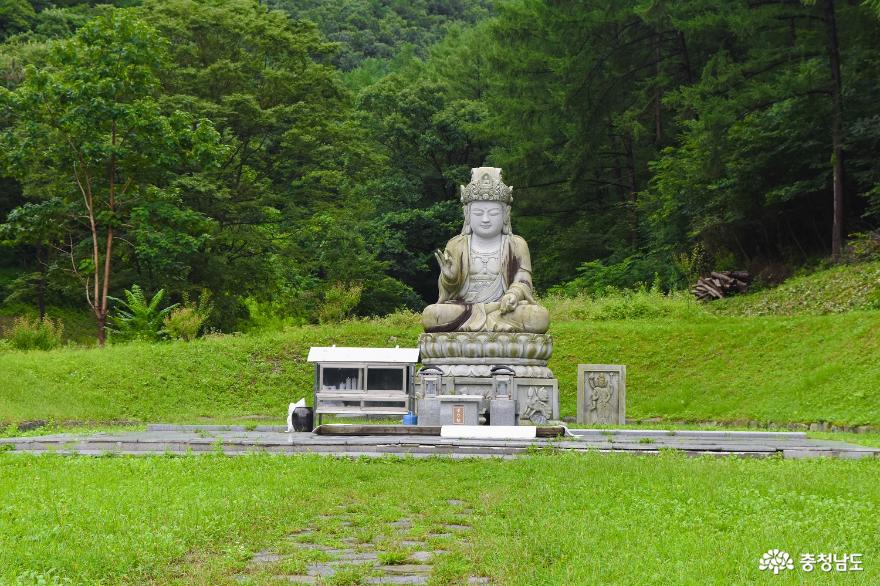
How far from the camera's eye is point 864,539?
20.4 ft

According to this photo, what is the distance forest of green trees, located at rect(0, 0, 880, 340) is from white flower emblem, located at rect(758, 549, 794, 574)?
2174cm

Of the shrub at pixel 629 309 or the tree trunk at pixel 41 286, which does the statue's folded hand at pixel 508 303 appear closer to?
the shrub at pixel 629 309

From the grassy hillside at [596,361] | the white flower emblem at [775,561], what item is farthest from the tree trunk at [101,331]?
the white flower emblem at [775,561]

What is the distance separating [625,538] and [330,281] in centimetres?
2918

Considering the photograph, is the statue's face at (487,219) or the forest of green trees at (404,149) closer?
the statue's face at (487,219)

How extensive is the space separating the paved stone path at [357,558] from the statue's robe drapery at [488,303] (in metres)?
10.7

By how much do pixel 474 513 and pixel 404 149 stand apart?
122 ft

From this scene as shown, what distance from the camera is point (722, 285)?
31141 millimetres

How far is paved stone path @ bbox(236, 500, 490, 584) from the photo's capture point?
5.61 meters

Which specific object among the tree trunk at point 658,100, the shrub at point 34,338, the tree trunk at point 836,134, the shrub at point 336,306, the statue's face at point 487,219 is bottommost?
the shrub at point 34,338

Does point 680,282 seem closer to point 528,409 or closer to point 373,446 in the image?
point 528,409

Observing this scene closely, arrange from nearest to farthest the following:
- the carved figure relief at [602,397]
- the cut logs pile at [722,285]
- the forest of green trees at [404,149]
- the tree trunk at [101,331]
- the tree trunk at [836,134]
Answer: the carved figure relief at [602,397]
the tree trunk at [101,331]
the forest of green trees at [404,149]
the tree trunk at [836,134]
the cut logs pile at [722,285]

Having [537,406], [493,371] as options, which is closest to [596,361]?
[537,406]

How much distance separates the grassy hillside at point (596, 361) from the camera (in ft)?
60.6
